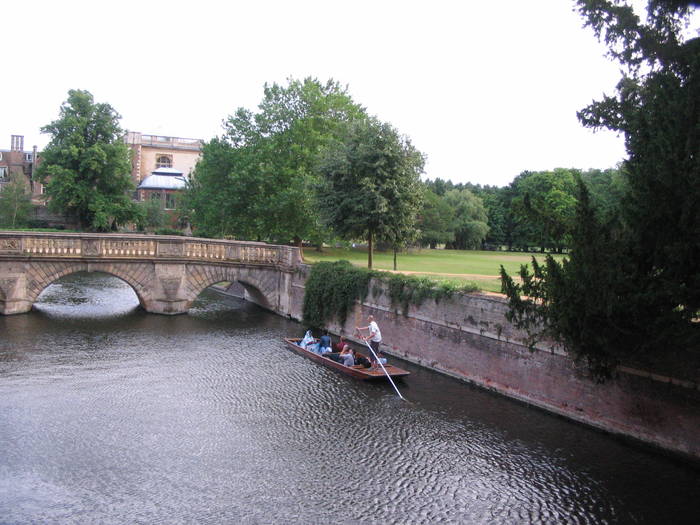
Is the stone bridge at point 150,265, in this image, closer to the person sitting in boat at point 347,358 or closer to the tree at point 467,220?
the person sitting in boat at point 347,358

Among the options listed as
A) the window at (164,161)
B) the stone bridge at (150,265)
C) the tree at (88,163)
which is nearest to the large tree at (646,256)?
the stone bridge at (150,265)

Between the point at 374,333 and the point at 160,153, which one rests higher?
the point at 160,153

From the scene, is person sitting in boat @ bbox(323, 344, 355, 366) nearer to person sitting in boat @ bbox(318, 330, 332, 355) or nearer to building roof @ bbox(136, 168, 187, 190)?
person sitting in boat @ bbox(318, 330, 332, 355)

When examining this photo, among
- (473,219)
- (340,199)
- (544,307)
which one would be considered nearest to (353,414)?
(544,307)

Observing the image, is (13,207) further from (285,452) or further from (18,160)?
(285,452)

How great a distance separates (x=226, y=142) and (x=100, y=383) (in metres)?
27.9

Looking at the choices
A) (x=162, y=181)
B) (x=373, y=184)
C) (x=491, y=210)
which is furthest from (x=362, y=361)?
(x=162, y=181)

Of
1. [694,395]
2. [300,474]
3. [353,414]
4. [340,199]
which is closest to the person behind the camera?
[300,474]

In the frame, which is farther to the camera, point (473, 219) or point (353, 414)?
point (473, 219)

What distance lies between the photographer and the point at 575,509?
35.8 ft

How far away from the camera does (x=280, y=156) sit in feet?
126

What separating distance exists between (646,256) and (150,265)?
21.6 m

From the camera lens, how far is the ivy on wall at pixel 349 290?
20.4 m

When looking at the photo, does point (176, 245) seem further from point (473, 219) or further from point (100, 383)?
point (473, 219)
